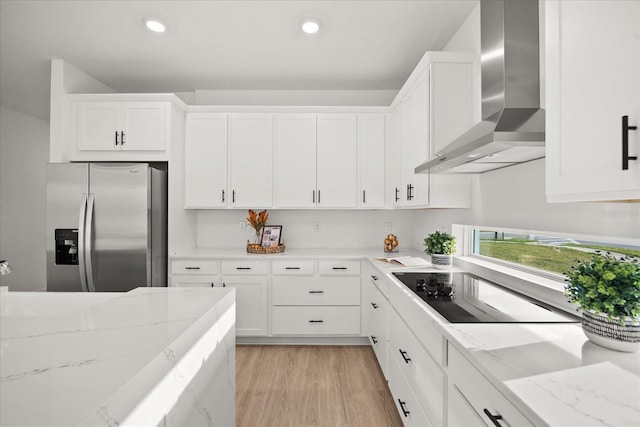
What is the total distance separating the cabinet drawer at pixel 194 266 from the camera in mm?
3152

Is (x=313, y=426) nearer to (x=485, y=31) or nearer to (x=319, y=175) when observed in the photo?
(x=319, y=175)

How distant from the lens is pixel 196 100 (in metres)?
3.79

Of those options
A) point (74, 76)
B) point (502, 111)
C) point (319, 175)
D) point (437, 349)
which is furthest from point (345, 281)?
point (74, 76)

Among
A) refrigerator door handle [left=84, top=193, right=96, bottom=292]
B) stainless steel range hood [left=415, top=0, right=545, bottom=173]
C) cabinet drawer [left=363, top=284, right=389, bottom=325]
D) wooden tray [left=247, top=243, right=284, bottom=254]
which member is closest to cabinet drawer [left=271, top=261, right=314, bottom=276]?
wooden tray [left=247, top=243, right=284, bottom=254]

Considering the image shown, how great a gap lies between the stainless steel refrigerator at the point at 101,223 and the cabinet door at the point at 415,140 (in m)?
2.30

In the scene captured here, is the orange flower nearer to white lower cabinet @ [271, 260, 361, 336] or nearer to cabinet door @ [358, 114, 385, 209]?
white lower cabinet @ [271, 260, 361, 336]

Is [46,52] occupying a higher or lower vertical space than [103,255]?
higher

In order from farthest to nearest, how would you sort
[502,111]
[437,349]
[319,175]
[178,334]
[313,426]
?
[319,175] → [313,426] → [502,111] → [437,349] → [178,334]

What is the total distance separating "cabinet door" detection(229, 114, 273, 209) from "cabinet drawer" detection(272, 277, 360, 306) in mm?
857

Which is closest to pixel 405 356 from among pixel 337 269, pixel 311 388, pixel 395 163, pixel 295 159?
pixel 311 388

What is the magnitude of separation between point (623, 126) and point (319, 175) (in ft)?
8.98

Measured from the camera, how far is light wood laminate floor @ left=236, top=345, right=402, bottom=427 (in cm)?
209

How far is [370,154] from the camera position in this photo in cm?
345

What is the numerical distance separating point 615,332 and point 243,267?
2739 mm
